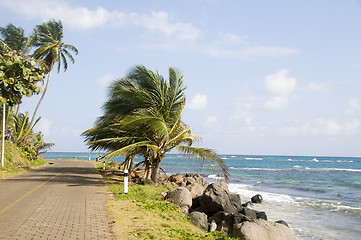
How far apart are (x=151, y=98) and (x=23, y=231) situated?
1155cm

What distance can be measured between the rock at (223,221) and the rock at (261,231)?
1686mm

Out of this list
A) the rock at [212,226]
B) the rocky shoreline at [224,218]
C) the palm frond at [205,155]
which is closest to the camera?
the rocky shoreline at [224,218]

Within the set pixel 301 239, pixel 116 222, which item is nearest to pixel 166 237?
pixel 116 222

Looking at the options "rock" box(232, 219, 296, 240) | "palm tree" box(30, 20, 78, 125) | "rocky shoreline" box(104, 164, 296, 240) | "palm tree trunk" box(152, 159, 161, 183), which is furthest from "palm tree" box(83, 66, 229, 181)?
"palm tree" box(30, 20, 78, 125)

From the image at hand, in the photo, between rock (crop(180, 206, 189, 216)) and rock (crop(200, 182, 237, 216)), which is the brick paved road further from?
rock (crop(200, 182, 237, 216))

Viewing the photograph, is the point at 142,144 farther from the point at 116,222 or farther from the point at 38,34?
the point at 38,34

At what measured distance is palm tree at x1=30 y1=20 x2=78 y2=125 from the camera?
133ft

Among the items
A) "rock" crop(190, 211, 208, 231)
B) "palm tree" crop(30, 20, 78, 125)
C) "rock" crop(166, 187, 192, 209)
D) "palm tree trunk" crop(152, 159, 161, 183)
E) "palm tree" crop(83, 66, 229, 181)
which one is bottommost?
"rock" crop(190, 211, 208, 231)

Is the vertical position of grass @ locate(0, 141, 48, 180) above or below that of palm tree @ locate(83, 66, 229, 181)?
below

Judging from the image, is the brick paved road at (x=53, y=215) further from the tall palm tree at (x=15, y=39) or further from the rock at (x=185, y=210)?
the tall palm tree at (x=15, y=39)

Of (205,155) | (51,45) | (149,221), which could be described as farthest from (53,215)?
(51,45)

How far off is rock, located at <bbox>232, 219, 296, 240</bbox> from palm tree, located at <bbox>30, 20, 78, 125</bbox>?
1418 inches

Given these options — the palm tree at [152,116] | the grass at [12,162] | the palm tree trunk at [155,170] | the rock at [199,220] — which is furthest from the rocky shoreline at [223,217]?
the grass at [12,162]

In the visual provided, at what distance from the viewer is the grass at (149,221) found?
7.44 meters
